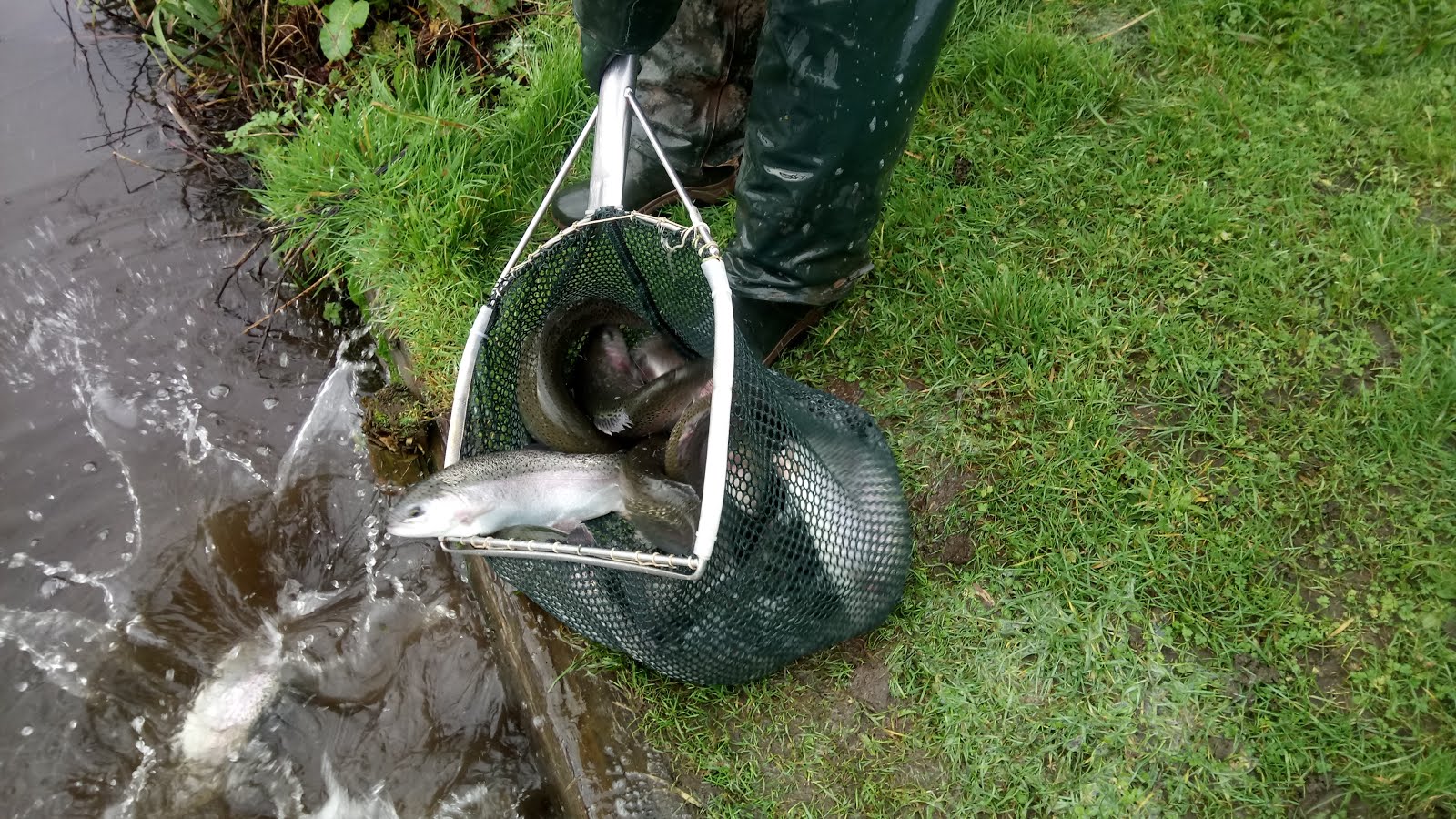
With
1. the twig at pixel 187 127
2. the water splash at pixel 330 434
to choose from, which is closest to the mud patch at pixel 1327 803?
the water splash at pixel 330 434

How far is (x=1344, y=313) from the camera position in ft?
8.02

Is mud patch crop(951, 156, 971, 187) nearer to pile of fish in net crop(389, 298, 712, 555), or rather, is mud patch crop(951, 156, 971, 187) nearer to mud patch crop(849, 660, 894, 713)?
pile of fish in net crop(389, 298, 712, 555)

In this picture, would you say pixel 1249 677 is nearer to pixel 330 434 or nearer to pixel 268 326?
pixel 330 434

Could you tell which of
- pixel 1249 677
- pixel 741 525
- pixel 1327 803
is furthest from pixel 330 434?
pixel 1327 803

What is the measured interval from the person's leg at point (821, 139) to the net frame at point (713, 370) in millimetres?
307

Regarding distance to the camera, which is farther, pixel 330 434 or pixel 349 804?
pixel 330 434

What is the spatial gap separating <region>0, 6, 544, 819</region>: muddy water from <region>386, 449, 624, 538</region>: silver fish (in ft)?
2.56

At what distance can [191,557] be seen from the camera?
2.98 m

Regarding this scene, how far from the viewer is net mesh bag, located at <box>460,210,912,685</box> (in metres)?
1.92

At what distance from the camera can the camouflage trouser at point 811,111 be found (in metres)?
1.90

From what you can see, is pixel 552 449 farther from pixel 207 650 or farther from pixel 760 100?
pixel 207 650

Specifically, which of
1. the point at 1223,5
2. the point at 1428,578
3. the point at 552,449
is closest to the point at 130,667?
the point at 552,449

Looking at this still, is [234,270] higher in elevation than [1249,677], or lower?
higher

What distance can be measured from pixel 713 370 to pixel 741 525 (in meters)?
0.39
